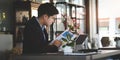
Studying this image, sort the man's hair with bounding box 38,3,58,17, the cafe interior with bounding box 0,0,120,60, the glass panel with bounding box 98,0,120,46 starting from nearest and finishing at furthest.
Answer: the cafe interior with bounding box 0,0,120,60 → the man's hair with bounding box 38,3,58,17 → the glass panel with bounding box 98,0,120,46

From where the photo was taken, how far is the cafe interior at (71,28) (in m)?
2.67

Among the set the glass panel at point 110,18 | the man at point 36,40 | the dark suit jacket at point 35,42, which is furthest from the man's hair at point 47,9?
the glass panel at point 110,18

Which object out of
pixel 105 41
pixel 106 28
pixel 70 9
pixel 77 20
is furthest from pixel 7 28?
pixel 106 28

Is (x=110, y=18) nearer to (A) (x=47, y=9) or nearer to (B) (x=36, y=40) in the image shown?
(A) (x=47, y=9)

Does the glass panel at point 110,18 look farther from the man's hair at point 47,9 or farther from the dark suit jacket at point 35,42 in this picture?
the dark suit jacket at point 35,42

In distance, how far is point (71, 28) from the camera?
3.38 meters

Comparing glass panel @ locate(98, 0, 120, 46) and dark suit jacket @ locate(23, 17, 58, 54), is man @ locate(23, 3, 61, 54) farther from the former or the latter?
glass panel @ locate(98, 0, 120, 46)

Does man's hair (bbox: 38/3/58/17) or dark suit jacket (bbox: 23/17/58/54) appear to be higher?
man's hair (bbox: 38/3/58/17)

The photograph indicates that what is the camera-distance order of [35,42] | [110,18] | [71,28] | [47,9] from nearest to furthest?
[35,42], [47,9], [71,28], [110,18]

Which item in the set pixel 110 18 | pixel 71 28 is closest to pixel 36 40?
pixel 71 28

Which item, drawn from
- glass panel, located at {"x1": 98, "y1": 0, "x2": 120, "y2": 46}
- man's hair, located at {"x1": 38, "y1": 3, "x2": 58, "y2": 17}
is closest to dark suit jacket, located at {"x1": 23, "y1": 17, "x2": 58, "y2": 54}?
man's hair, located at {"x1": 38, "y1": 3, "x2": 58, "y2": 17}

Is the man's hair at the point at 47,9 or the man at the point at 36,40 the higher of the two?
the man's hair at the point at 47,9

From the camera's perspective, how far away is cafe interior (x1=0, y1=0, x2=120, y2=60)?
8.77 feet

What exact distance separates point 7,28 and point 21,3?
598 mm
